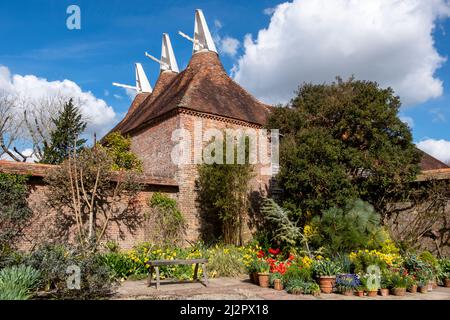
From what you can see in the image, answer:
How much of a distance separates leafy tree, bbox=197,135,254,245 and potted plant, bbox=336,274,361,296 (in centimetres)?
591

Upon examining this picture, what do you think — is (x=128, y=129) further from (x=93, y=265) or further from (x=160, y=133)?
(x=93, y=265)

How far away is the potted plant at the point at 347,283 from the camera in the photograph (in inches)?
310

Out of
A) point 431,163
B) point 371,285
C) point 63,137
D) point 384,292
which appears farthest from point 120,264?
point 431,163

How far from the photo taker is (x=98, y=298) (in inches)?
284

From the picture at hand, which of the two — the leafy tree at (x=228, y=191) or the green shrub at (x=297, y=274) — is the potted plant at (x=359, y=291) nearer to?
the green shrub at (x=297, y=274)

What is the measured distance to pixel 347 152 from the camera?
39.9 feet

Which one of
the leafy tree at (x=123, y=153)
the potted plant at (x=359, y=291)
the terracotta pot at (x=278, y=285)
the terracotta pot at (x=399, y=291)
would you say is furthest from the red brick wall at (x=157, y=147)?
the terracotta pot at (x=399, y=291)

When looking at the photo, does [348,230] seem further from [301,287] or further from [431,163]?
[431,163]

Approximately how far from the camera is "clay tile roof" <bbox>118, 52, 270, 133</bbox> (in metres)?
15.9

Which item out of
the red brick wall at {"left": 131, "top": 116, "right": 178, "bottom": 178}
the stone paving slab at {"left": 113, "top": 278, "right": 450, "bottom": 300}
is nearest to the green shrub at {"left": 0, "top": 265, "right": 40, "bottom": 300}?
the stone paving slab at {"left": 113, "top": 278, "right": 450, "bottom": 300}

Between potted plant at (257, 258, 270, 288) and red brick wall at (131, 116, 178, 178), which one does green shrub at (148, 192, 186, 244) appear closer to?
red brick wall at (131, 116, 178, 178)

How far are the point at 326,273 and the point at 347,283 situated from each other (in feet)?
1.74
